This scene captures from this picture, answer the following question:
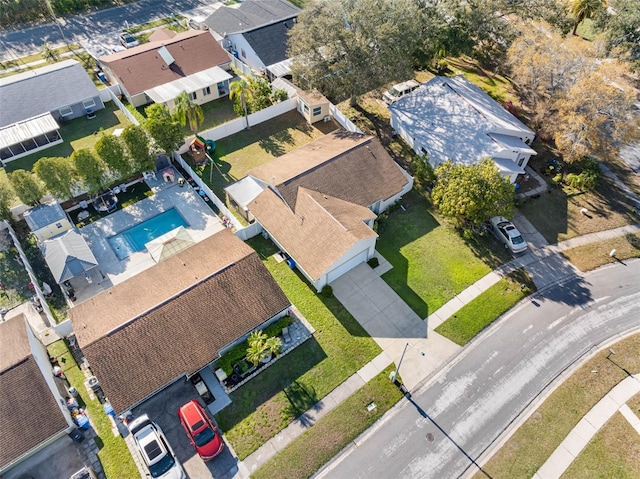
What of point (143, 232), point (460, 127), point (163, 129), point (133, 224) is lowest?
point (460, 127)

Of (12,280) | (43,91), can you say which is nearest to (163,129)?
(12,280)

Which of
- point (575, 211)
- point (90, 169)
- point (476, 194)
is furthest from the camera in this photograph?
point (575, 211)

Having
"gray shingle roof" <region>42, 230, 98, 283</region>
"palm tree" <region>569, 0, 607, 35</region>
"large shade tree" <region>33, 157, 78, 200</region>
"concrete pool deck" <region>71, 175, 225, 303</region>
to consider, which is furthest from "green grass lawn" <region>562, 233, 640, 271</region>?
"large shade tree" <region>33, 157, 78, 200</region>

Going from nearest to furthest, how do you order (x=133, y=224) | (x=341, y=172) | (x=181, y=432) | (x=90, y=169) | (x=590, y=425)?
(x=181, y=432)
(x=590, y=425)
(x=90, y=169)
(x=133, y=224)
(x=341, y=172)

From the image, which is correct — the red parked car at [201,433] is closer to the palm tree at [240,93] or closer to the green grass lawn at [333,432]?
the green grass lawn at [333,432]

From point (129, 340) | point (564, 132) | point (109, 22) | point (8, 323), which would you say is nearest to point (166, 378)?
point (129, 340)

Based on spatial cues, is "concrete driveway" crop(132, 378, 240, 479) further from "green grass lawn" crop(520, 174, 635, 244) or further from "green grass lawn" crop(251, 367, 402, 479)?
"green grass lawn" crop(520, 174, 635, 244)

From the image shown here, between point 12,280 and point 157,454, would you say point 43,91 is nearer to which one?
point 12,280

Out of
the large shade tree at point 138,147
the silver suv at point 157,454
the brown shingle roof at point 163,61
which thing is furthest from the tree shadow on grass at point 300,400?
the brown shingle roof at point 163,61
